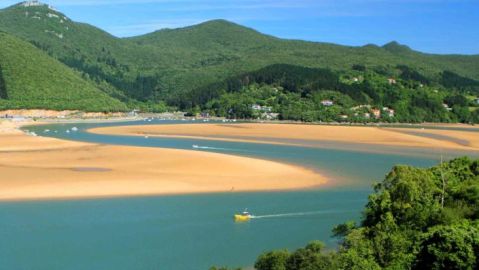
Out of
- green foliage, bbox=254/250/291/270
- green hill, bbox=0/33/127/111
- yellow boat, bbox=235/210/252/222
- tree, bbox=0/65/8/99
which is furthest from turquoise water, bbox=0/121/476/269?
tree, bbox=0/65/8/99

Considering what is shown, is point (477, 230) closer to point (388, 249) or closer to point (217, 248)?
point (388, 249)

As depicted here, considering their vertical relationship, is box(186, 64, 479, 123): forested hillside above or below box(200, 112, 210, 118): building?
above

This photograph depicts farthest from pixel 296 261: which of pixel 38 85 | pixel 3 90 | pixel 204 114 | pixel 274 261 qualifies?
pixel 38 85

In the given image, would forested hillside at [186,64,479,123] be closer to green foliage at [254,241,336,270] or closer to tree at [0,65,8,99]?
tree at [0,65,8,99]

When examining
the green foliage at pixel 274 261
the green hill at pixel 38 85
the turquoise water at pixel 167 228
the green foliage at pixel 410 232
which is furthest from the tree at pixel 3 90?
the green foliage at pixel 274 261

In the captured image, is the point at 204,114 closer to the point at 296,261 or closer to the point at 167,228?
the point at 167,228

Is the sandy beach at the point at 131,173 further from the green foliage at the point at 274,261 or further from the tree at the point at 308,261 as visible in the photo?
the tree at the point at 308,261

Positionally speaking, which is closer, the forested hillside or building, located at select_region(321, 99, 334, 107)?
the forested hillside
